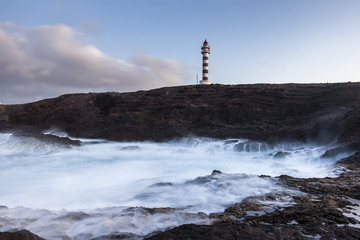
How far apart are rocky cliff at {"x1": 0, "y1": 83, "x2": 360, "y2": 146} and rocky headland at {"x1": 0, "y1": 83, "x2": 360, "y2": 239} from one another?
40 mm

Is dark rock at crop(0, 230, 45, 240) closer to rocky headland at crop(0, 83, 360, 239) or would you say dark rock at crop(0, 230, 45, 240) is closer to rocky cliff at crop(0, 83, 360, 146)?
rocky headland at crop(0, 83, 360, 239)

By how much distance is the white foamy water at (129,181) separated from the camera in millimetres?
3008

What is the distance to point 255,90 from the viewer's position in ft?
47.3

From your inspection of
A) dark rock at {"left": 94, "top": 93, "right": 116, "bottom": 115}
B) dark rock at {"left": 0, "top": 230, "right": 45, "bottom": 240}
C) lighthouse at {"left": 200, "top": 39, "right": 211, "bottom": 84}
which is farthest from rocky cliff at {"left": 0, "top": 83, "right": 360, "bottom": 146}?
dark rock at {"left": 0, "top": 230, "right": 45, "bottom": 240}

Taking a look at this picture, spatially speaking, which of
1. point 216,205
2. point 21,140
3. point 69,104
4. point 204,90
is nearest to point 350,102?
point 204,90

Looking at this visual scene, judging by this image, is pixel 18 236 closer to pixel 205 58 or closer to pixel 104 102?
pixel 104 102

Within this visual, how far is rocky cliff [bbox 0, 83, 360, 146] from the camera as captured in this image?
977 centimetres

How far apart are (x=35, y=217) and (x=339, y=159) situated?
248 inches

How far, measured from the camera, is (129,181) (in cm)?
574

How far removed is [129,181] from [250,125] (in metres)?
7.30

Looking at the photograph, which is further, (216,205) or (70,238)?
(216,205)

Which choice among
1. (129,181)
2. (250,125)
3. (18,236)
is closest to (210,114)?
(250,125)

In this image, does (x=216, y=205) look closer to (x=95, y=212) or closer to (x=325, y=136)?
(x=95, y=212)

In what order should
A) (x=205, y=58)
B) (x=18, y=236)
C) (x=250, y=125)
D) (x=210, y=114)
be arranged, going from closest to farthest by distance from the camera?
(x=18, y=236)
(x=250, y=125)
(x=210, y=114)
(x=205, y=58)
